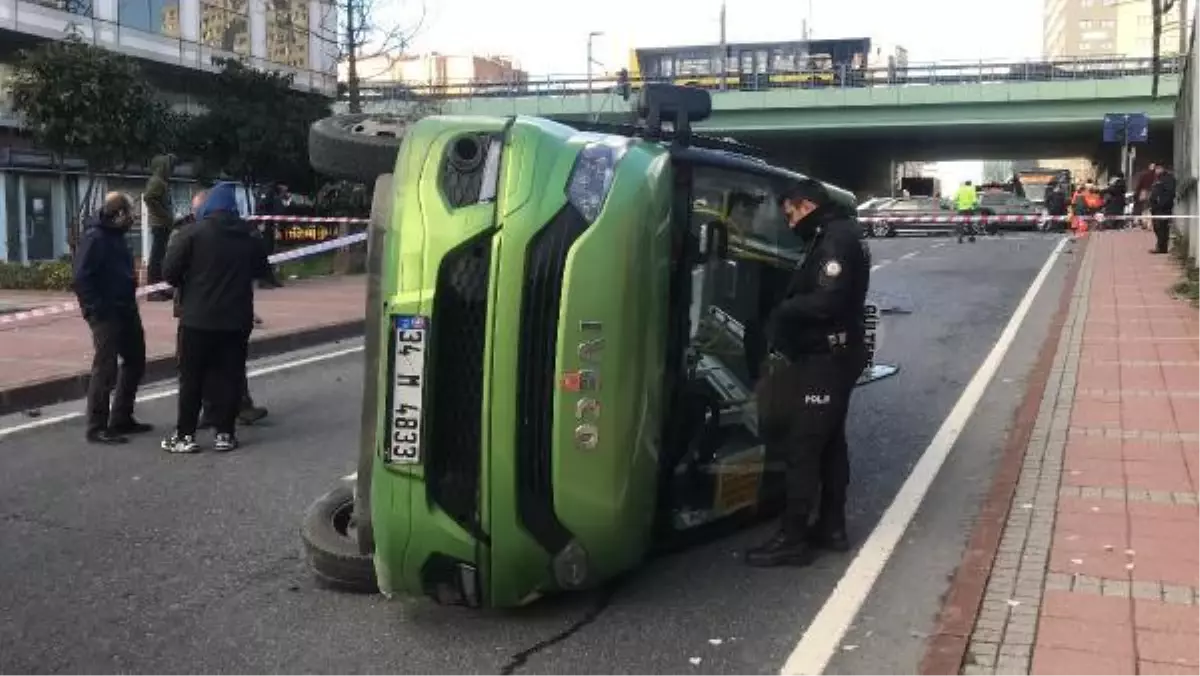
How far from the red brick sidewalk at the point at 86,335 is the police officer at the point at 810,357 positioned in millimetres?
6430

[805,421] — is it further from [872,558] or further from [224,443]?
[224,443]

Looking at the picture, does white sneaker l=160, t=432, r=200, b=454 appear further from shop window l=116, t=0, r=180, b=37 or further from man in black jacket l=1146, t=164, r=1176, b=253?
shop window l=116, t=0, r=180, b=37

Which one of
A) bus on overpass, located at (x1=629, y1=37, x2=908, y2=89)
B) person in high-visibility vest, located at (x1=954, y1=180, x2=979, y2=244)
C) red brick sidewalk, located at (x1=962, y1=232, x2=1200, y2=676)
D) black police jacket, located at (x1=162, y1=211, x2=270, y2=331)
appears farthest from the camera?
bus on overpass, located at (x1=629, y1=37, x2=908, y2=89)

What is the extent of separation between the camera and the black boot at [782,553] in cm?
485

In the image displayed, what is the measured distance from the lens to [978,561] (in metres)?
4.70

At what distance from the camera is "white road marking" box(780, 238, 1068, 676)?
13.1 feet

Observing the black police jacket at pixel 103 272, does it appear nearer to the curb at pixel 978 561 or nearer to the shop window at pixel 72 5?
the curb at pixel 978 561

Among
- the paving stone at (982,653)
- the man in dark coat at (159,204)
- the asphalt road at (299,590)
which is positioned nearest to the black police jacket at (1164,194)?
the asphalt road at (299,590)

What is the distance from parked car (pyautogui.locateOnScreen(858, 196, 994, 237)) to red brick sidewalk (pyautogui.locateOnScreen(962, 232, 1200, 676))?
24142 millimetres

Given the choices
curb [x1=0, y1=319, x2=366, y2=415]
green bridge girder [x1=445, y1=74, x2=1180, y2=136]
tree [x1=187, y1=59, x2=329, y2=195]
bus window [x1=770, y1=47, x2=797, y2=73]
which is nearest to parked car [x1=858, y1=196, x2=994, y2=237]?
green bridge girder [x1=445, y1=74, x2=1180, y2=136]

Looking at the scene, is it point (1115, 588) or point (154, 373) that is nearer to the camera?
point (1115, 588)

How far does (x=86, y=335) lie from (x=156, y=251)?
2.48m

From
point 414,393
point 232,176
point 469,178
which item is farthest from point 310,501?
point 232,176

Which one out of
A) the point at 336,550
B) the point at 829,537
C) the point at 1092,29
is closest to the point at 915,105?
the point at 829,537
